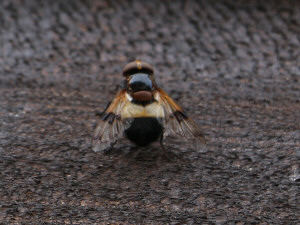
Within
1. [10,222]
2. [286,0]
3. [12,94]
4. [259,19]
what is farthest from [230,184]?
[286,0]

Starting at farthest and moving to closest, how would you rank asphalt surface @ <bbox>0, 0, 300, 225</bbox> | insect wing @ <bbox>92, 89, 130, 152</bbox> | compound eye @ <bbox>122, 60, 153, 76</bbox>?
1. compound eye @ <bbox>122, 60, 153, 76</bbox>
2. insect wing @ <bbox>92, 89, 130, 152</bbox>
3. asphalt surface @ <bbox>0, 0, 300, 225</bbox>

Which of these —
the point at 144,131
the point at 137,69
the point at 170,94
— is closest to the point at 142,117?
the point at 144,131

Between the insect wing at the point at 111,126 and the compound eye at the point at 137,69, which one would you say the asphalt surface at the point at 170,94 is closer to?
the insect wing at the point at 111,126

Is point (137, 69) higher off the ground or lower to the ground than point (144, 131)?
higher

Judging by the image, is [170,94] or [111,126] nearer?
[111,126]

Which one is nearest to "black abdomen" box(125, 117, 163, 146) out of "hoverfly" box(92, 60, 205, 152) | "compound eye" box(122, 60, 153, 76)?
"hoverfly" box(92, 60, 205, 152)

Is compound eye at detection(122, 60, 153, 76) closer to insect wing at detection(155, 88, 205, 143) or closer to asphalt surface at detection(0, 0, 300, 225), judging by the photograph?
insect wing at detection(155, 88, 205, 143)

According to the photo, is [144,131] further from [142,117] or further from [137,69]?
[137,69]

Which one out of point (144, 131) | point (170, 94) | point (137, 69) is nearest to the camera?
point (144, 131)

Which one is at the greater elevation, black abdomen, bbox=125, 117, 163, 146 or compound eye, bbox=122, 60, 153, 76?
compound eye, bbox=122, 60, 153, 76
